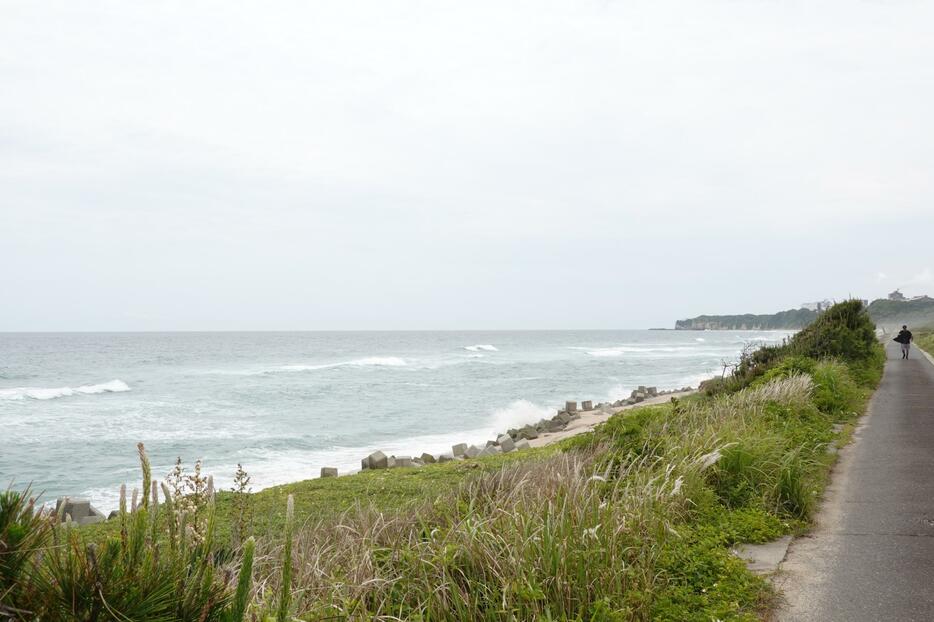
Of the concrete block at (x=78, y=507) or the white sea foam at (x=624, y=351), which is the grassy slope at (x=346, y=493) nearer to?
the concrete block at (x=78, y=507)

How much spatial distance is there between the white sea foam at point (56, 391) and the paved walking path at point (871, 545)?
130 ft

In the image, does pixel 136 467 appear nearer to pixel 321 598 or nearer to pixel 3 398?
pixel 321 598

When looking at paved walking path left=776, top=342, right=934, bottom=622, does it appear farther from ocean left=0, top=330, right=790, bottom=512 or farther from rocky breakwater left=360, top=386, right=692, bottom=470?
ocean left=0, top=330, right=790, bottom=512

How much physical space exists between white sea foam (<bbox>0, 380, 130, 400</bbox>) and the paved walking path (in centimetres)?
3957

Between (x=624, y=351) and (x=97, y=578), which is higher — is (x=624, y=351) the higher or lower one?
the lower one

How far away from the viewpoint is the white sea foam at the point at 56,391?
37.4m

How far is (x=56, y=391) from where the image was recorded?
40281 millimetres

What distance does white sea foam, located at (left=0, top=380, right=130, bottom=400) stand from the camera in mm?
37438

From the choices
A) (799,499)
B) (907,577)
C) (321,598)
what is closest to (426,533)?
(321,598)

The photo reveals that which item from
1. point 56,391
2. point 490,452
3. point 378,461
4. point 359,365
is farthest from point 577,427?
point 359,365

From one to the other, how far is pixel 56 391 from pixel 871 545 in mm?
44132

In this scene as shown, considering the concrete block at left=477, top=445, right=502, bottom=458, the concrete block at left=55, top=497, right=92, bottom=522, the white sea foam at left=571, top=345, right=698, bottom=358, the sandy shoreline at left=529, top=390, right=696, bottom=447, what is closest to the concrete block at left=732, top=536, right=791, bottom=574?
the concrete block at left=477, top=445, right=502, bottom=458

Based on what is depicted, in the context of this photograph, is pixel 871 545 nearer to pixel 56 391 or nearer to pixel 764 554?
pixel 764 554

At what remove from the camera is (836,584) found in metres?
5.02
